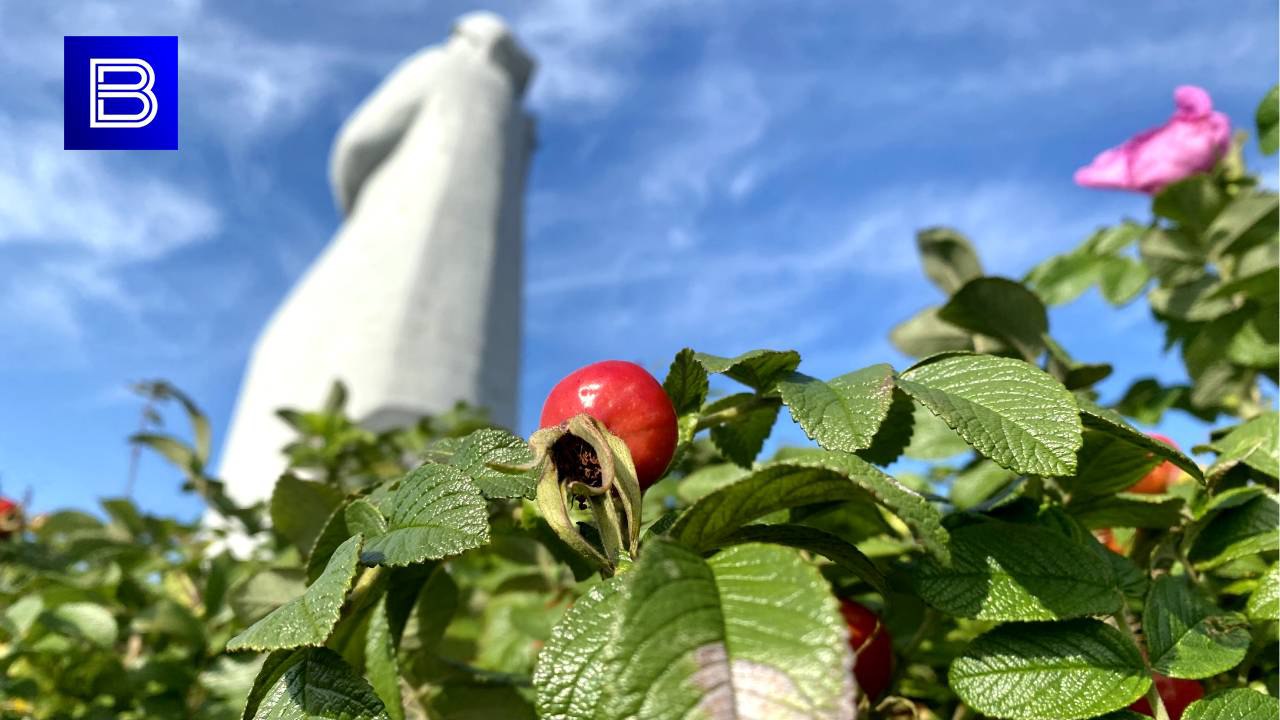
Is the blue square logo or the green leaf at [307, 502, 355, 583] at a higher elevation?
the blue square logo

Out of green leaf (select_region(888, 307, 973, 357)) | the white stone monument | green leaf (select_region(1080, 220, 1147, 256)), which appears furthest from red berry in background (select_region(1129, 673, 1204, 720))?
the white stone monument

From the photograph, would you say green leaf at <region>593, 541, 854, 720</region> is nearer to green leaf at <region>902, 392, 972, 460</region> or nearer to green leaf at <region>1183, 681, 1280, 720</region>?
green leaf at <region>1183, 681, 1280, 720</region>

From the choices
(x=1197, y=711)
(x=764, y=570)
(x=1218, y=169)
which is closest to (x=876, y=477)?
(x=764, y=570)

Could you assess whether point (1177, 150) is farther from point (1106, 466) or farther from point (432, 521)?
point (432, 521)

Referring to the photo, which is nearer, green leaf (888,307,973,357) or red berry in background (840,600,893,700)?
red berry in background (840,600,893,700)

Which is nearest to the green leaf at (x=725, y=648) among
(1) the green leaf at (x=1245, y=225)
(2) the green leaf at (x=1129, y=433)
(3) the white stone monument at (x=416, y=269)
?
(2) the green leaf at (x=1129, y=433)

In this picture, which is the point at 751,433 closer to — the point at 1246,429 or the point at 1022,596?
the point at 1022,596

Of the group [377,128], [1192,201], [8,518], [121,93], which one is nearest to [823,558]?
[1192,201]

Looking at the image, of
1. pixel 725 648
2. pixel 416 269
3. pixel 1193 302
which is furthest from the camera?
pixel 416 269
